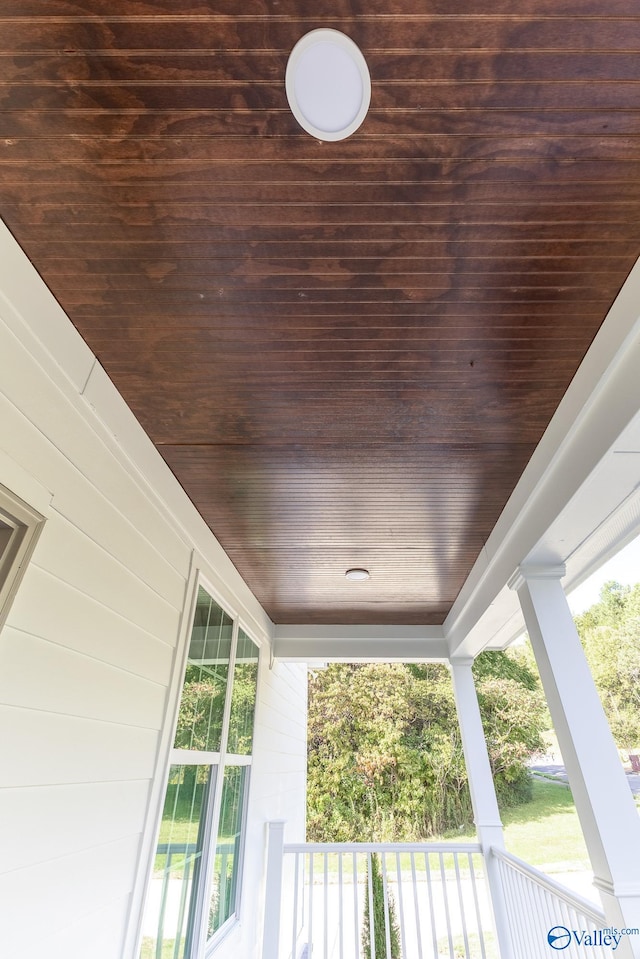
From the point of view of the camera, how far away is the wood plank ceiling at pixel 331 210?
0.99m

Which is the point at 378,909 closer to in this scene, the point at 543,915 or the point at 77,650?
the point at 543,915

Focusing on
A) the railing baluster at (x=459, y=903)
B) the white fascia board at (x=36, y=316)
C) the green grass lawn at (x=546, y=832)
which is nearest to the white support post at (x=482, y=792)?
the railing baluster at (x=459, y=903)

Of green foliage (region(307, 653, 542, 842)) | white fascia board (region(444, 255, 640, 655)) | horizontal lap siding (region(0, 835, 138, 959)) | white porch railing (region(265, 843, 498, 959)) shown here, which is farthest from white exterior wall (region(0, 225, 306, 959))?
green foliage (region(307, 653, 542, 842))

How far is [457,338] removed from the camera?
1.68 meters

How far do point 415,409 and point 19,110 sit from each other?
1.54 meters

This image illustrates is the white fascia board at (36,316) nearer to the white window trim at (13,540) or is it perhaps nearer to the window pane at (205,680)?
the white window trim at (13,540)

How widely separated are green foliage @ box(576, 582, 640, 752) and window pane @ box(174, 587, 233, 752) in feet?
24.3

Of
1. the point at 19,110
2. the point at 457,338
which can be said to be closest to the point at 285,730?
the point at 457,338

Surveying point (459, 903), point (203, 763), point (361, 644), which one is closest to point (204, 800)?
point (203, 763)

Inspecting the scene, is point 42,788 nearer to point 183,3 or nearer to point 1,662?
point 1,662

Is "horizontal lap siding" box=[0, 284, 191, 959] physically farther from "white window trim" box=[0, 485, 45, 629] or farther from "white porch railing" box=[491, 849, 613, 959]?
"white porch railing" box=[491, 849, 613, 959]

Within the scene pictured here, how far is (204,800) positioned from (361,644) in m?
2.25

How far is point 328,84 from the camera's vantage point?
3.37 ft

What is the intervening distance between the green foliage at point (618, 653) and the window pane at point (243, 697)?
6.76 m
